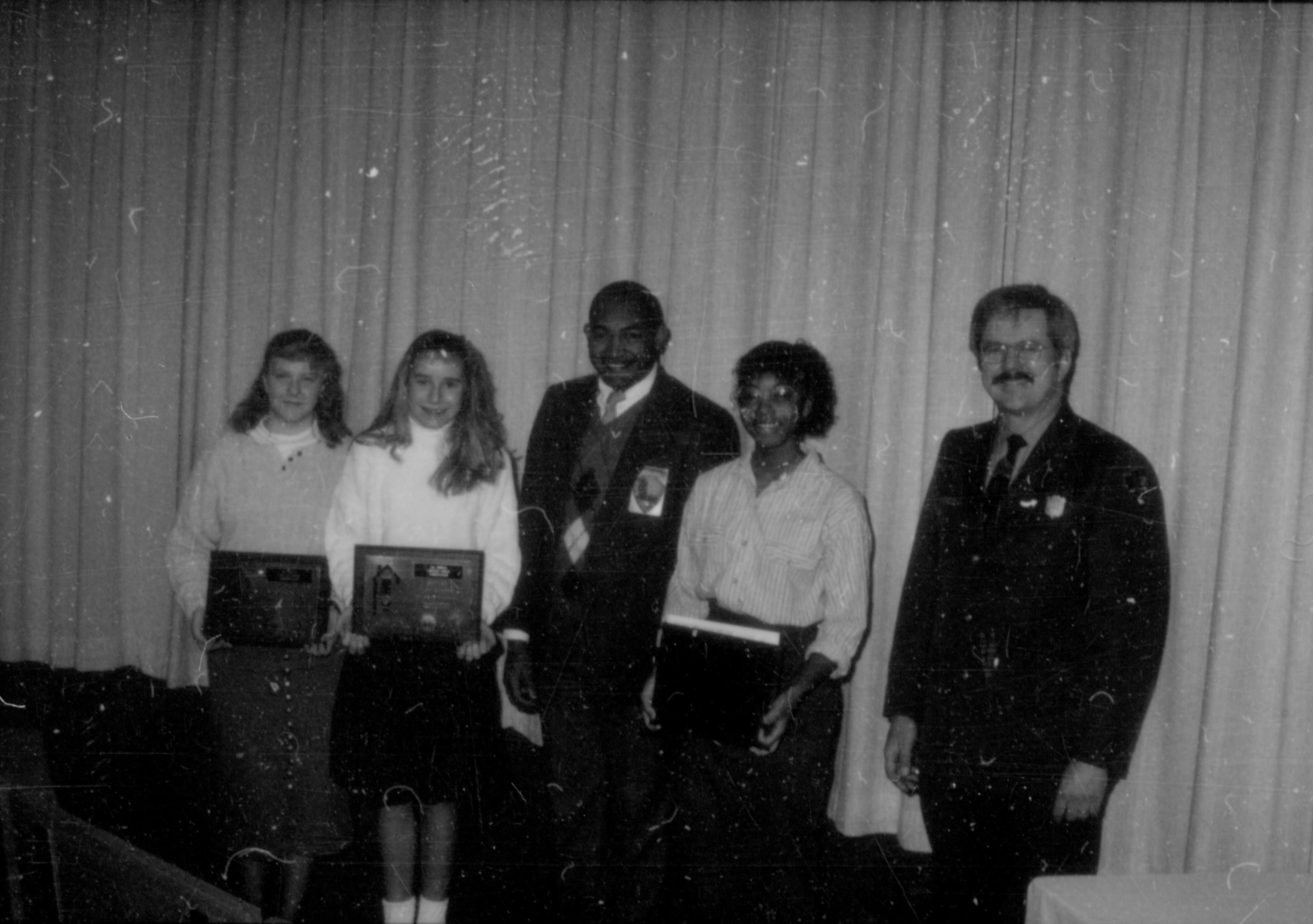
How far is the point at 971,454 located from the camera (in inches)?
82.1

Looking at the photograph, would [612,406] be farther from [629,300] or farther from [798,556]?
[798,556]

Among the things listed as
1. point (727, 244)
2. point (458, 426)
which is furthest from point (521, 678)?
point (727, 244)

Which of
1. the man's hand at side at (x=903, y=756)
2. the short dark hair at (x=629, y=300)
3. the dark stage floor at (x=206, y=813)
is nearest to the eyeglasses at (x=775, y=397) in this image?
the short dark hair at (x=629, y=300)

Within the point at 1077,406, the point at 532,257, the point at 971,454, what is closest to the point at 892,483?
the point at 1077,406

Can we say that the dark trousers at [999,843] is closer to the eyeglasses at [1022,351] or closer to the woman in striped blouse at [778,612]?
the woman in striped blouse at [778,612]

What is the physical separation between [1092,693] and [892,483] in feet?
4.18

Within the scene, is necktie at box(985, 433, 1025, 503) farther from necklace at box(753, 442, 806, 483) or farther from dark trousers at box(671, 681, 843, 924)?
dark trousers at box(671, 681, 843, 924)

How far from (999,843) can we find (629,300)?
1.59m

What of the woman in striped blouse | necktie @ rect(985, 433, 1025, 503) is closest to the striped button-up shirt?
the woman in striped blouse

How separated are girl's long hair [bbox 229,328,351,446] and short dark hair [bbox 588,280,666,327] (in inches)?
29.3

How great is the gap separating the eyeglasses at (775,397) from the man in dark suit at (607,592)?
8.6 inches

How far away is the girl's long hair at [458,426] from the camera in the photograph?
7.39ft

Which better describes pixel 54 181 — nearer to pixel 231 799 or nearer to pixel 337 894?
pixel 231 799

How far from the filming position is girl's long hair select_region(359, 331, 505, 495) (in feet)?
7.39
